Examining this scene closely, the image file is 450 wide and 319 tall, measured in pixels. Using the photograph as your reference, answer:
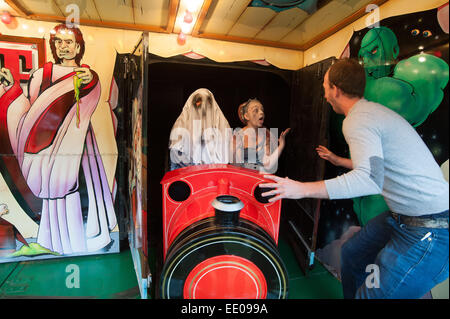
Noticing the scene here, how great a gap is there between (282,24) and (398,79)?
82 cm

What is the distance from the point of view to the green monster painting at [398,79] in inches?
36.1

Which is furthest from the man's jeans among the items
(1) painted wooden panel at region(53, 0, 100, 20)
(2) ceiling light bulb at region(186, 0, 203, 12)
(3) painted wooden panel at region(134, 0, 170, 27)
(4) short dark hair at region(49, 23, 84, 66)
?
(4) short dark hair at region(49, 23, 84, 66)

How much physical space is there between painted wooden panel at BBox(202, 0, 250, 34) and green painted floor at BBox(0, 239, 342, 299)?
1.76 metres

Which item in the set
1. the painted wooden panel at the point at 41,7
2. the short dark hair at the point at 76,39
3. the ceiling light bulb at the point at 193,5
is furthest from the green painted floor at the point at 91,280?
the ceiling light bulb at the point at 193,5

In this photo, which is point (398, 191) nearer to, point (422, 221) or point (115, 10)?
point (422, 221)

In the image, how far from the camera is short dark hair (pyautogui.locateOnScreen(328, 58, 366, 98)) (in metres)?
1.00

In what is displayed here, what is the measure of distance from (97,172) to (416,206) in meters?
2.01

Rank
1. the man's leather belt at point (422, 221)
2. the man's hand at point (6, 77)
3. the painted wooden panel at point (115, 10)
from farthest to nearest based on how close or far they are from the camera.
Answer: the man's hand at point (6, 77) → the painted wooden panel at point (115, 10) → the man's leather belt at point (422, 221)

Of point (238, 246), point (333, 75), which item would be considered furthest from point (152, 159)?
point (333, 75)

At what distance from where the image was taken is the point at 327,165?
5.56ft

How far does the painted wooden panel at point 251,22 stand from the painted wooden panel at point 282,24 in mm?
46

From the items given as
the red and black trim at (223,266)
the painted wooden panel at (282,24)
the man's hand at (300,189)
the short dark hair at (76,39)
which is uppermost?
the painted wooden panel at (282,24)

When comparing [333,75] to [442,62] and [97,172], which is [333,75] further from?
[97,172]

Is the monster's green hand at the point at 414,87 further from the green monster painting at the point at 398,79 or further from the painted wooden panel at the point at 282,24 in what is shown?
the painted wooden panel at the point at 282,24
